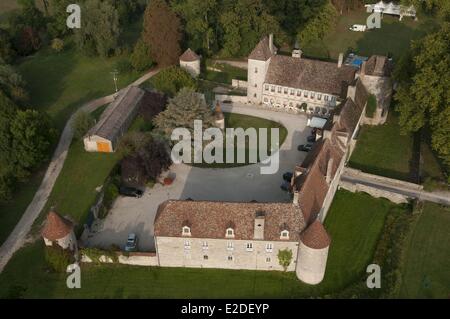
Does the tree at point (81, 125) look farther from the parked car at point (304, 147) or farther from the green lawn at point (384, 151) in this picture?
the green lawn at point (384, 151)

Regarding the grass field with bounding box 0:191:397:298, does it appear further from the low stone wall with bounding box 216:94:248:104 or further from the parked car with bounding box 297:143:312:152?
the low stone wall with bounding box 216:94:248:104

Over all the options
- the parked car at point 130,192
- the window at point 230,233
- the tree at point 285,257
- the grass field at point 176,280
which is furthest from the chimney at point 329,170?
the parked car at point 130,192

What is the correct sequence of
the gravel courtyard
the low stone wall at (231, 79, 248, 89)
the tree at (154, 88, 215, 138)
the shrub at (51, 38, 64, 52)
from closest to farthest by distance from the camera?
the gravel courtyard < the tree at (154, 88, 215, 138) < the low stone wall at (231, 79, 248, 89) < the shrub at (51, 38, 64, 52)

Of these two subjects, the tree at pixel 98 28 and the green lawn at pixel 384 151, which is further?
the tree at pixel 98 28

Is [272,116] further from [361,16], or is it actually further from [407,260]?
[361,16]

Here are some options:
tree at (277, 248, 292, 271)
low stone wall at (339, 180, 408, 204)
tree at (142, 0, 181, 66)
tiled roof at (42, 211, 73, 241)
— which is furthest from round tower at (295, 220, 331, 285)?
tree at (142, 0, 181, 66)

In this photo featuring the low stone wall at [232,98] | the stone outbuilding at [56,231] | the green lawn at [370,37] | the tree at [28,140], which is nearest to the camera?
the stone outbuilding at [56,231]

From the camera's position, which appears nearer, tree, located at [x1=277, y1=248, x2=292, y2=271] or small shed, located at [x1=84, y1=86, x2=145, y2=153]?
tree, located at [x1=277, y1=248, x2=292, y2=271]

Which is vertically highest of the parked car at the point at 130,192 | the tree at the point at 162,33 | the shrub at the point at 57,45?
the tree at the point at 162,33
